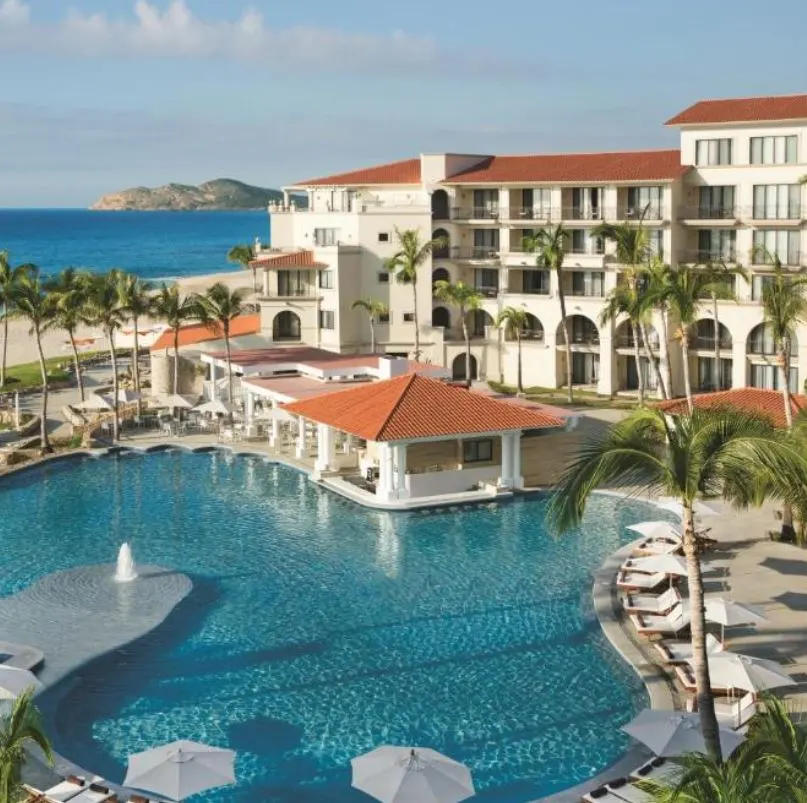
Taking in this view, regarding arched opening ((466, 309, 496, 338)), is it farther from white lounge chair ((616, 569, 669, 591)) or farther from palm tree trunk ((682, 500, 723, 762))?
palm tree trunk ((682, 500, 723, 762))

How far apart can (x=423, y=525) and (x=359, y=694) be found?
43.9 ft

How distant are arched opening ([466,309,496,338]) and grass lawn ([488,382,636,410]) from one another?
4.12m

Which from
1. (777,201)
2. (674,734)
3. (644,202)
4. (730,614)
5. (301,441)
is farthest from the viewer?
(644,202)

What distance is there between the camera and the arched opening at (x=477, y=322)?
219 ft

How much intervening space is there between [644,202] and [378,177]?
19.1 m

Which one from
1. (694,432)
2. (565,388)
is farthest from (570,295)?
(694,432)

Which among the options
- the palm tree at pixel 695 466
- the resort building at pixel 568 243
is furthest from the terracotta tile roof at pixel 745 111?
the palm tree at pixel 695 466

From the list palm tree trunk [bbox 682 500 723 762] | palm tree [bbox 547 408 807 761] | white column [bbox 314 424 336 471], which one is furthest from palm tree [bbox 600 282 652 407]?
palm tree trunk [bbox 682 500 723 762]

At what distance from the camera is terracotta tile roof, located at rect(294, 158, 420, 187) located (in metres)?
71.4

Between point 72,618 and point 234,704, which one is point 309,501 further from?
point 234,704

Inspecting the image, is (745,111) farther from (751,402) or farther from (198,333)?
(198,333)

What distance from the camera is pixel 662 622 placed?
26656mm

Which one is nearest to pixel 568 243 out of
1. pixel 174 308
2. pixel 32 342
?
pixel 174 308

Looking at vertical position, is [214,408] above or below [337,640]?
above
